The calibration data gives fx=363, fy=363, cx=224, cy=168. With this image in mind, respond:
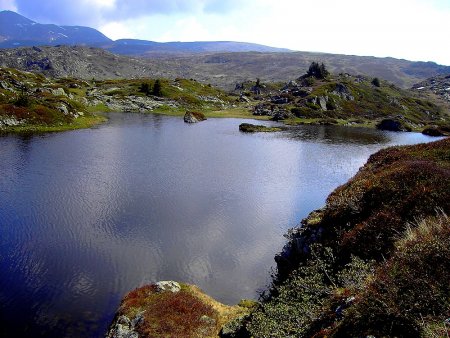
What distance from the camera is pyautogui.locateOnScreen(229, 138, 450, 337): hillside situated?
13.0 meters

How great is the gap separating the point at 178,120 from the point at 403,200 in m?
113

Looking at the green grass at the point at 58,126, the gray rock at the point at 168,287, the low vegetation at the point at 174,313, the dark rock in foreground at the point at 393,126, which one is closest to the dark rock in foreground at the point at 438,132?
the dark rock in foreground at the point at 393,126

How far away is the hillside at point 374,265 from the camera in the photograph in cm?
1300

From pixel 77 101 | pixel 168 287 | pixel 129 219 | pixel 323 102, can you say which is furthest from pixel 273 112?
pixel 168 287

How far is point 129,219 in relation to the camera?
38.9 meters

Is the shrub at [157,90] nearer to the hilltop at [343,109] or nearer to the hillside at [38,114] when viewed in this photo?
the hilltop at [343,109]

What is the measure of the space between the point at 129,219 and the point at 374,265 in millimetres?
26440

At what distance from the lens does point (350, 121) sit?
154000 mm

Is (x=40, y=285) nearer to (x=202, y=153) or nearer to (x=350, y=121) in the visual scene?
(x=202, y=153)

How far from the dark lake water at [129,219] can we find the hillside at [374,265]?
6950mm

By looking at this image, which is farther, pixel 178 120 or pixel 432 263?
pixel 178 120

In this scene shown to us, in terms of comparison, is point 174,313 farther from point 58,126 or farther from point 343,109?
point 343,109

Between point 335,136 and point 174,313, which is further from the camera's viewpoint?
point 335,136

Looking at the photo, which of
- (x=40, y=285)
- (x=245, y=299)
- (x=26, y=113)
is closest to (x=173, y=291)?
(x=245, y=299)
